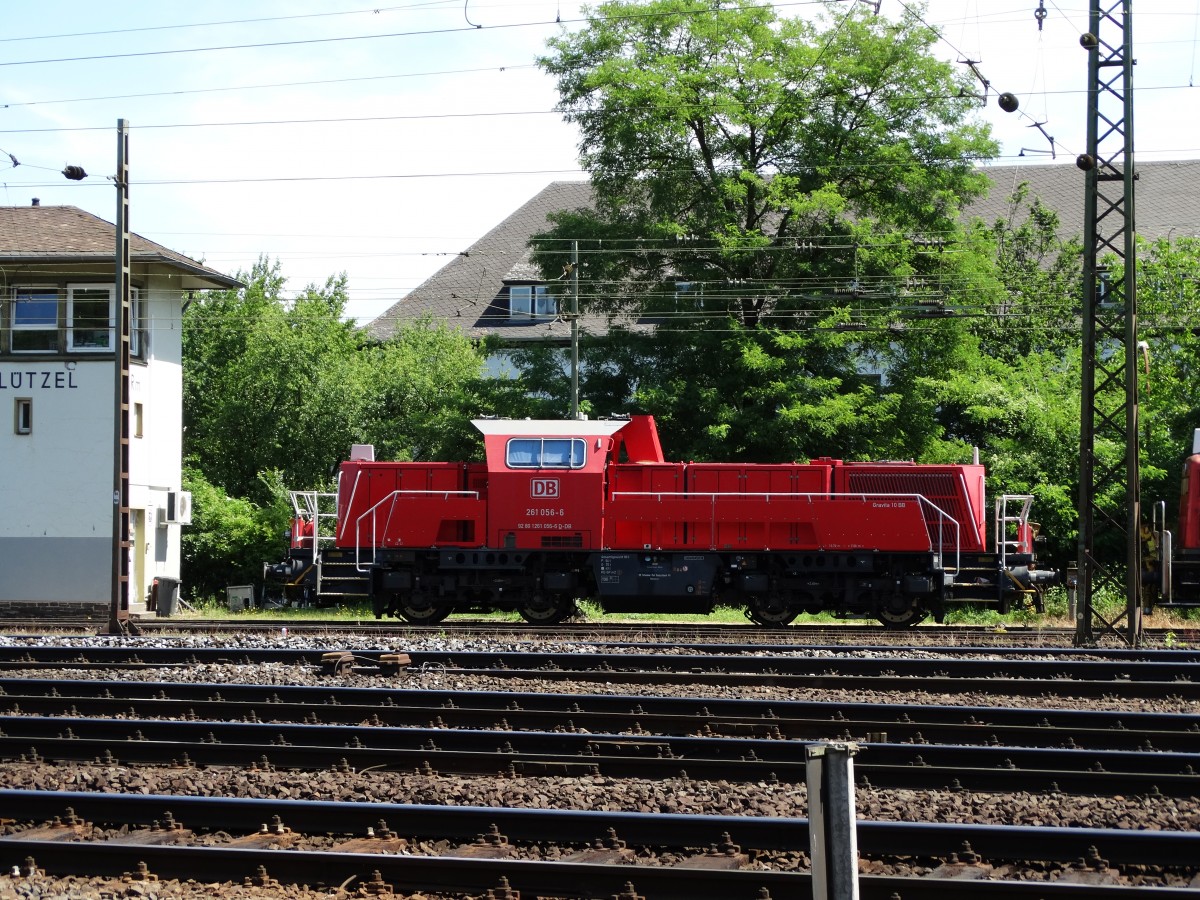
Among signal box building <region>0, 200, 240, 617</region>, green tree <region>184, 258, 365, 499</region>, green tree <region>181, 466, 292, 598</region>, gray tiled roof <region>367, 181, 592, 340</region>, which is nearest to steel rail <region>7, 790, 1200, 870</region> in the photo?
signal box building <region>0, 200, 240, 617</region>

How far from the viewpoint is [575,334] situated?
28.6 meters

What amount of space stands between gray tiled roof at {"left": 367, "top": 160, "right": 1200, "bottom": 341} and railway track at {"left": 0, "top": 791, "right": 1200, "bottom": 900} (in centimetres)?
3804

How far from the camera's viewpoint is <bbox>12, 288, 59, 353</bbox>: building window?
31.7 meters

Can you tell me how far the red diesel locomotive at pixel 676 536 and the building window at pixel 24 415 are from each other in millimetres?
15694

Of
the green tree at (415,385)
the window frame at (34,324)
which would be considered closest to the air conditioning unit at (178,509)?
the window frame at (34,324)

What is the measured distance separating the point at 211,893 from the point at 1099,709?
799 cm

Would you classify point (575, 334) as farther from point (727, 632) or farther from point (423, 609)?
point (727, 632)

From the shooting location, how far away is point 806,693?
1186 centimetres

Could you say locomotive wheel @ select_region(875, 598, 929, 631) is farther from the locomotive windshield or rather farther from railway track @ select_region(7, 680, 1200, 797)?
railway track @ select_region(7, 680, 1200, 797)

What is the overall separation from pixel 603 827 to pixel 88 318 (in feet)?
93.0

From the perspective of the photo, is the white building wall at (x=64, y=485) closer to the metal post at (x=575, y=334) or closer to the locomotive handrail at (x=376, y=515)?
the metal post at (x=575, y=334)

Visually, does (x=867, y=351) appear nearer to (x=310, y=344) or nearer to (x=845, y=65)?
(x=845, y=65)

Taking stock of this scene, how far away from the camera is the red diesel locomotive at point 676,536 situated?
19062mm

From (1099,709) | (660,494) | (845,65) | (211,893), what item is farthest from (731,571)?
(845,65)
